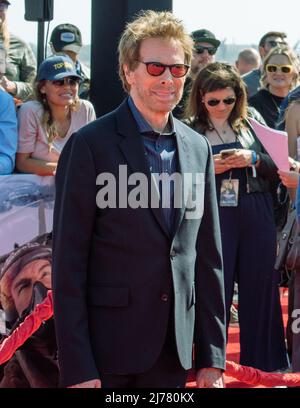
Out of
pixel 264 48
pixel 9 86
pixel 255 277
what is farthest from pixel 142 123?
pixel 264 48

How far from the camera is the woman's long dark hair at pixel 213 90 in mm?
5809

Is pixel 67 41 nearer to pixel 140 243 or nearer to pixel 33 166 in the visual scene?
pixel 33 166

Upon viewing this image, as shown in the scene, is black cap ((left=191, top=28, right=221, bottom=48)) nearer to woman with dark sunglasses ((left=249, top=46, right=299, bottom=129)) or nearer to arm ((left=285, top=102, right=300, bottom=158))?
woman with dark sunglasses ((left=249, top=46, right=299, bottom=129))

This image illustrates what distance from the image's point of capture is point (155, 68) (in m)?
3.25

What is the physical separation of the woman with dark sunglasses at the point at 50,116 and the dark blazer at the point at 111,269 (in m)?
2.22

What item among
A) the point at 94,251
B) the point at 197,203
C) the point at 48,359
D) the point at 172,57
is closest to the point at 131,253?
the point at 94,251

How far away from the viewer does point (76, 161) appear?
10.3 feet

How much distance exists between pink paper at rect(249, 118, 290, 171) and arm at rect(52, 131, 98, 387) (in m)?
2.58

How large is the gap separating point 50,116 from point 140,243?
264 cm

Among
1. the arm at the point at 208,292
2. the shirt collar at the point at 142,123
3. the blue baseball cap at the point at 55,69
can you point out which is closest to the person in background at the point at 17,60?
the blue baseball cap at the point at 55,69

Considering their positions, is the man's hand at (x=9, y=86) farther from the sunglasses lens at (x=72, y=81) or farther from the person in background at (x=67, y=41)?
the person in background at (x=67, y=41)

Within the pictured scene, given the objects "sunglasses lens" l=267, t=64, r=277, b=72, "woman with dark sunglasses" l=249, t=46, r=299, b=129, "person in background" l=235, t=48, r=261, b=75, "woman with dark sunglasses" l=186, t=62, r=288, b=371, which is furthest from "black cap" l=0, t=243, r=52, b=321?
"person in background" l=235, t=48, r=261, b=75

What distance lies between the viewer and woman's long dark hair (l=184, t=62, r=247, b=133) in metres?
5.81
